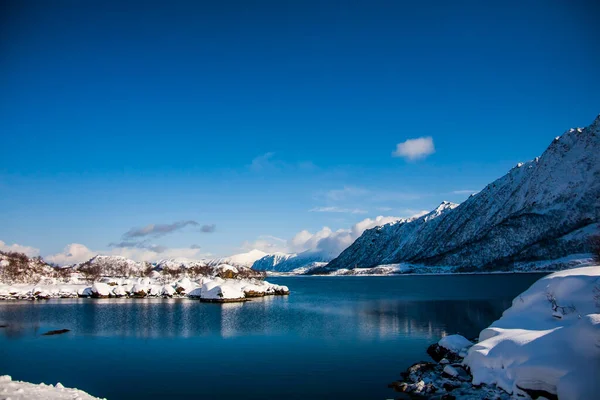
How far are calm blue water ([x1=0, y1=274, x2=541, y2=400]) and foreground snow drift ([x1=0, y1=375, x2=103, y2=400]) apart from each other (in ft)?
21.0

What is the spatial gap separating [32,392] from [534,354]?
26363 mm

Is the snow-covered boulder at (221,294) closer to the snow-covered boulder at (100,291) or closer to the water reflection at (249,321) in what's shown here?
the water reflection at (249,321)

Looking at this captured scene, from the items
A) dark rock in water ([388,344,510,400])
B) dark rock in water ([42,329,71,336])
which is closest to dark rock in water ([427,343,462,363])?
dark rock in water ([388,344,510,400])

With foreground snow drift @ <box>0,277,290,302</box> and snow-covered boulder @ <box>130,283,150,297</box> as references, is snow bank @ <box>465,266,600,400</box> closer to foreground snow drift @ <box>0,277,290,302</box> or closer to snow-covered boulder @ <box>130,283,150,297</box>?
foreground snow drift @ <box>0,277,290,302</box>

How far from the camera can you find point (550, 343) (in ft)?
74.7

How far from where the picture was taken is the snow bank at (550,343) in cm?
1994

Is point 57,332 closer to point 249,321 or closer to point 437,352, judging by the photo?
point 249,321

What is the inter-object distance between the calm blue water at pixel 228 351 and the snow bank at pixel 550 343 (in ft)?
23.0

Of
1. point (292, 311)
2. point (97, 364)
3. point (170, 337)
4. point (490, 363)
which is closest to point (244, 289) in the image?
point (292, 311)

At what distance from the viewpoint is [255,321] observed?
57.2 meters

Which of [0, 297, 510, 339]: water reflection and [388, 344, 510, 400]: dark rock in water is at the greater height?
[388, 344, 510, 400]: dark rock in water

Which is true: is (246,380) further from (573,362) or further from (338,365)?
(573,362)

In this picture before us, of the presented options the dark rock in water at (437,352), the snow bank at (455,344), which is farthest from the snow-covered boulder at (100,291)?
the snow bank at (455,344)

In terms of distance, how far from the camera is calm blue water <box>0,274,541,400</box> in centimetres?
2672
